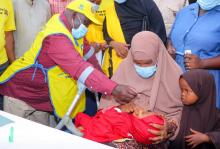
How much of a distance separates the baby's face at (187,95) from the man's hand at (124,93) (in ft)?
1.23

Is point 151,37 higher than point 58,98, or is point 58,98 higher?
point 151,37

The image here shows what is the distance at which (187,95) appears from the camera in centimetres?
332

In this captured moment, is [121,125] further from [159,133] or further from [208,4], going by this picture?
[208,4]

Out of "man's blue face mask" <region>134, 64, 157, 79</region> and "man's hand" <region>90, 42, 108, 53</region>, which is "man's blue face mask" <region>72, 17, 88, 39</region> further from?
"man's hand" <region>90, 42, 108, 53</region>

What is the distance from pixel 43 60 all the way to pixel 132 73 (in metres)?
0.75

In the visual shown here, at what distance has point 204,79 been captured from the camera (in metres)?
3.32

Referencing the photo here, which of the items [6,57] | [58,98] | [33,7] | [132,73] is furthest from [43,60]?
[33,7]

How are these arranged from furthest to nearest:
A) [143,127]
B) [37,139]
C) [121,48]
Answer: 1. [121,48]
2. [143,127]
3. [37,139]

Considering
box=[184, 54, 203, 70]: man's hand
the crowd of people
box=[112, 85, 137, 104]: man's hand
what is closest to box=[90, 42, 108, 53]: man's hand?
the crowd of people

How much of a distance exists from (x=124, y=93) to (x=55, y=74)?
65 centimetres

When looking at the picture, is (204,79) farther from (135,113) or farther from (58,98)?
(58,98)

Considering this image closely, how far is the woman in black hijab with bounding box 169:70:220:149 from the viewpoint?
3305 millimetres

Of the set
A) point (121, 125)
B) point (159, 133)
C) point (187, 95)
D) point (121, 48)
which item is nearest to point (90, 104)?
point (121, 48)

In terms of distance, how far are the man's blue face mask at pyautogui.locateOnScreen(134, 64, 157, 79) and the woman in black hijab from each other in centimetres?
28
